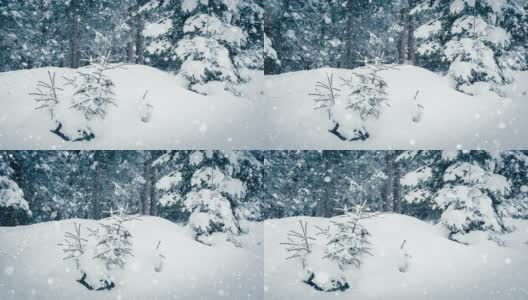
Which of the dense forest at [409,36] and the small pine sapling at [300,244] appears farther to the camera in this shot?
the small pine sapling at [300,244]

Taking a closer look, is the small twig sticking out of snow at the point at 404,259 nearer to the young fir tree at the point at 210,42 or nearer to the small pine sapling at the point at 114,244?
the young fir tree at the point at 210,42

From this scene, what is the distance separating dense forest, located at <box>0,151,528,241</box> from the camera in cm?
366

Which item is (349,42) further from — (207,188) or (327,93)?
(207,188)

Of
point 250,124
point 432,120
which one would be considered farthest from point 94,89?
point 432,120

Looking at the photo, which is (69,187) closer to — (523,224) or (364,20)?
(364,20)

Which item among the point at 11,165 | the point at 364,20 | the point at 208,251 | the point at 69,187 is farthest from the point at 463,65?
the point at 11,165

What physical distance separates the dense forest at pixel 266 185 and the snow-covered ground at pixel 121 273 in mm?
86

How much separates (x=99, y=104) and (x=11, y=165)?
73 centimetres

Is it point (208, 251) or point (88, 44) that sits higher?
point (88, 44)

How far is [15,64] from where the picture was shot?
145 inches

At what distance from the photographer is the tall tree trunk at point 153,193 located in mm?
3715

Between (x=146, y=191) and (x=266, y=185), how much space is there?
A: 0.81 m

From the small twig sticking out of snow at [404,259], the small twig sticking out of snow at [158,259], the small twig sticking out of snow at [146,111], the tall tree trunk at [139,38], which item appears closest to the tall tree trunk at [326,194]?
the small twig sticking out of snow at [404,259]

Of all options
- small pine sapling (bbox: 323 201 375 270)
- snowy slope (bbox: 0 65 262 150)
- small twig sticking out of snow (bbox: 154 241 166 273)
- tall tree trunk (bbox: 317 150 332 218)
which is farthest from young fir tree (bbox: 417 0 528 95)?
small twig sticking out of snow (bbox: 154 241 166 273)
